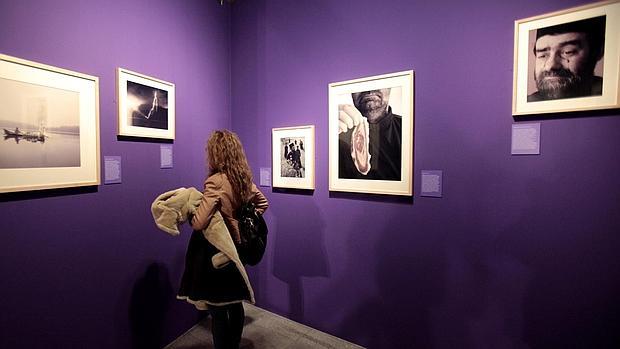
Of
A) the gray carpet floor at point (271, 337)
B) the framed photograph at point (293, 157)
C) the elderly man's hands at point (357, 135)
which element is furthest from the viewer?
the framed photograph at point (293, 157)

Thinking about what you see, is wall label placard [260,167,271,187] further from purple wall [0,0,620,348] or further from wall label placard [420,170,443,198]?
wall label placard [420,170,443,198]

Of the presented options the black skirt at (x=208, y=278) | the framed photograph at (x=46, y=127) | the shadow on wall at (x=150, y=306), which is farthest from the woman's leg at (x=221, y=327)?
the framed photograph at (x=46, y=127)

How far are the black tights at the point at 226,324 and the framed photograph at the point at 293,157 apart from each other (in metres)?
1.19

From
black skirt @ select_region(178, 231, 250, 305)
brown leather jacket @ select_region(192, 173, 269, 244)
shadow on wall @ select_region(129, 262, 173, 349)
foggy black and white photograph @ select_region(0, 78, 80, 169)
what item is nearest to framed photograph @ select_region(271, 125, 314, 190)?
brown leather jacket @ select_region(192, 173, 269, 244)

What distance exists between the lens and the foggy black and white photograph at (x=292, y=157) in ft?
8.53

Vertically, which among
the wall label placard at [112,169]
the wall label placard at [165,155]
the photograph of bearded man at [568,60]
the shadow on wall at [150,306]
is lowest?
the shadow on wall at [150,306]

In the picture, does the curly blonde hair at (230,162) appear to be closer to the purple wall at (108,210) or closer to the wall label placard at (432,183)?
the purple wall at (108,210)

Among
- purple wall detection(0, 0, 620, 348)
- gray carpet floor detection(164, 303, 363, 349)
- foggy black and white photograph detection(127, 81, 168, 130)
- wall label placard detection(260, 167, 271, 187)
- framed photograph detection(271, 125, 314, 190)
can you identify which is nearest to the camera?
purple wall detection(0, 0, 620, 348)

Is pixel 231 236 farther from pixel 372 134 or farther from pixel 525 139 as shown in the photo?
pixel 525 139

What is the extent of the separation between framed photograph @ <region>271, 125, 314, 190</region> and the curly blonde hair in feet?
2.60

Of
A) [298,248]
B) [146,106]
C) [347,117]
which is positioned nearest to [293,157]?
[347,117]

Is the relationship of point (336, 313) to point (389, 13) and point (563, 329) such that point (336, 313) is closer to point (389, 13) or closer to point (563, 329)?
point (563, 329)

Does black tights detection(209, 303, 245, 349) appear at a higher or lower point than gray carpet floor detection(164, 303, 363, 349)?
higher

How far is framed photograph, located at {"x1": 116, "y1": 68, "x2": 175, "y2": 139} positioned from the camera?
1995 mm
